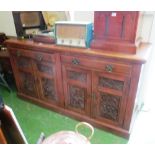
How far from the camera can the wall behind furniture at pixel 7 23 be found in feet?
7.89

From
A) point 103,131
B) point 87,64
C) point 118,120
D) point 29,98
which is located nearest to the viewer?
point 87,64

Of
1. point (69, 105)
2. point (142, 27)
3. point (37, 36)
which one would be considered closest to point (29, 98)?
point (69, 105)

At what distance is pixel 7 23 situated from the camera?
8.17 ft

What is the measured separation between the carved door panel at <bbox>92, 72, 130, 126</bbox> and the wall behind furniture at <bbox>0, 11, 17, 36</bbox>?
1652 mm

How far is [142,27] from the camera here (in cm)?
154

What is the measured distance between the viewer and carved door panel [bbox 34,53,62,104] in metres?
1.71

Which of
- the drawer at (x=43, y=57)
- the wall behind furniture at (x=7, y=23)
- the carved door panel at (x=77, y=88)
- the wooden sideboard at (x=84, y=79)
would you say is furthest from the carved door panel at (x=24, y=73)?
the wall behind furniture at (x=7, y=23)

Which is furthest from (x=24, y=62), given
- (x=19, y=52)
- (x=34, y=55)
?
(x=34, y=55)

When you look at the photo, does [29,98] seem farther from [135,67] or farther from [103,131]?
[135,67]

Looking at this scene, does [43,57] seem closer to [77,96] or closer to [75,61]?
[75,61]

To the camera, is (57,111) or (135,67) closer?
(135,67)

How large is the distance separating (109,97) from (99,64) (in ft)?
1.13
